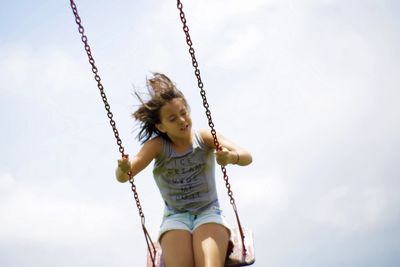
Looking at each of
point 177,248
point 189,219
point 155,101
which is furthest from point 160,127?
Answer: point 177,248

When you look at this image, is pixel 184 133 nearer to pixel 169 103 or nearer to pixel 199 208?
pixel 169 103

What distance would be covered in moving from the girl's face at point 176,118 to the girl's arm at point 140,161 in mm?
179

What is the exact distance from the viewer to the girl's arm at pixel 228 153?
409cm

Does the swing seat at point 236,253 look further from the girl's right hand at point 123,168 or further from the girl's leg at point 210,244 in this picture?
the girl's right hand at point 123,168

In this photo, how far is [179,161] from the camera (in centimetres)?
446

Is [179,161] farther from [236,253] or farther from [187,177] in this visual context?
[236,253]

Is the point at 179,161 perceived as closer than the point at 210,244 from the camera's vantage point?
No

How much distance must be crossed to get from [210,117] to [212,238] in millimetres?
923

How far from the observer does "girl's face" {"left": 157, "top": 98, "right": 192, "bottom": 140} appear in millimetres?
4355

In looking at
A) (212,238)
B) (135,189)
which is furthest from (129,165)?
(212,238)

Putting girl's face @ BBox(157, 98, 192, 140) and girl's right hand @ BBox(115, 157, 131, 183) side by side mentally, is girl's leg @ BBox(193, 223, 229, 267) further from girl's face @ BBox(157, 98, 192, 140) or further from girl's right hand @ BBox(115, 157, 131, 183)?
girl's face @ BBox(157, 98, 192, 140)

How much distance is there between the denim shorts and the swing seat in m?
0.20

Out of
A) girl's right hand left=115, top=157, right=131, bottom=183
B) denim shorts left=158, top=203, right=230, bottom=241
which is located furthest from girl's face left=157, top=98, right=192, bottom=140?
denim shorts left=158, top=203, right=230, bottom=241

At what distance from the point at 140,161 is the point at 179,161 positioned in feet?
1.13
